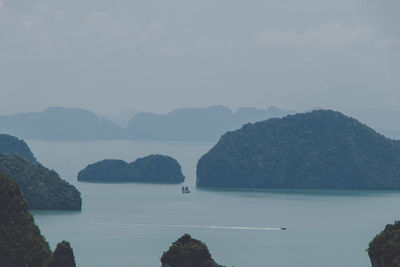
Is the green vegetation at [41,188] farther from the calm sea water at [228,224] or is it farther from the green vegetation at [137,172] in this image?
the green vegetation at [137,172]

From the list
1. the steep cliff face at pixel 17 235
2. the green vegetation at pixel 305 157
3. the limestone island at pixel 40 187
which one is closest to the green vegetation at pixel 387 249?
the steep cliff face at pixel 17 235

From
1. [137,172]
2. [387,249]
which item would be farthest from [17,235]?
[137,172]

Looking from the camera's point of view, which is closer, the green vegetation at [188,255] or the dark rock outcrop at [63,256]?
the green vegetation at [188,255]

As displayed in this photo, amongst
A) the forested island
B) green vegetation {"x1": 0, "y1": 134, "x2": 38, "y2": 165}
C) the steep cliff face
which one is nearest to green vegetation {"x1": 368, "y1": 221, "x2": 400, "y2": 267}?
the forested island

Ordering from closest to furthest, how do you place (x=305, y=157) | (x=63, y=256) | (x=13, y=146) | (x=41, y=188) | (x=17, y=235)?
(x=63, y=256) → (x=17, y=235) → (x=41, y=188) → (x=305, y=157) → (x=13, y=146)

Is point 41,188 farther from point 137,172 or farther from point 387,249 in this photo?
point 387,249

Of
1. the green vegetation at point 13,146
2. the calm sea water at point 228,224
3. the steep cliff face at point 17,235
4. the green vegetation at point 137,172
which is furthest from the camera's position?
the green vegetation at point 13,146

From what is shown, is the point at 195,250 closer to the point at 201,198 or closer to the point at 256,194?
the point at 201,198
